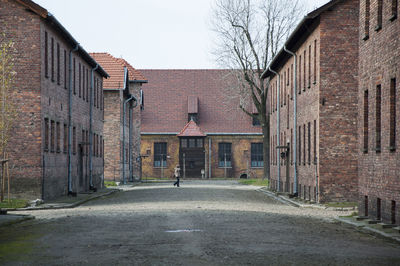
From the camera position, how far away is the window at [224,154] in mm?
72812

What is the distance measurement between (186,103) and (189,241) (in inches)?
2444

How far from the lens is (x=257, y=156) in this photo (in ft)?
239

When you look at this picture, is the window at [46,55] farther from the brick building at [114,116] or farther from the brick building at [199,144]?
the brick building at [199,144]

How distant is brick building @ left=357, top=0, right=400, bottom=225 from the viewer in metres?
17.3

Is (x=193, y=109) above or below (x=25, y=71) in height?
above

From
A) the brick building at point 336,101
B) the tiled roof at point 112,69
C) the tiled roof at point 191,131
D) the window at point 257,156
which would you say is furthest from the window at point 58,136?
the window at point 257,156

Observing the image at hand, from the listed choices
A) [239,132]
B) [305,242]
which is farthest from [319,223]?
[239,132]

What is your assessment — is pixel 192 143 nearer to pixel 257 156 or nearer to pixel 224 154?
pixel 224 154

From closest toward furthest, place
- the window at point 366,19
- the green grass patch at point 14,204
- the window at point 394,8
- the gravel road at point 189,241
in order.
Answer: the gravel road at point 189,241 → the window at point 394,8 → the window at point 366,19 → the green grass patch at point 14,204

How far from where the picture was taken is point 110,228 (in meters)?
16.5

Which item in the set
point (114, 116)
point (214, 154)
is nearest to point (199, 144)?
point (214, 154)

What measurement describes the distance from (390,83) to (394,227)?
3503 millimetres

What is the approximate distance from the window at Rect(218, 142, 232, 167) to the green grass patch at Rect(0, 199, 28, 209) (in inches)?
1847

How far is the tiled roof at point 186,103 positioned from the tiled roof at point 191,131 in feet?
2.19
